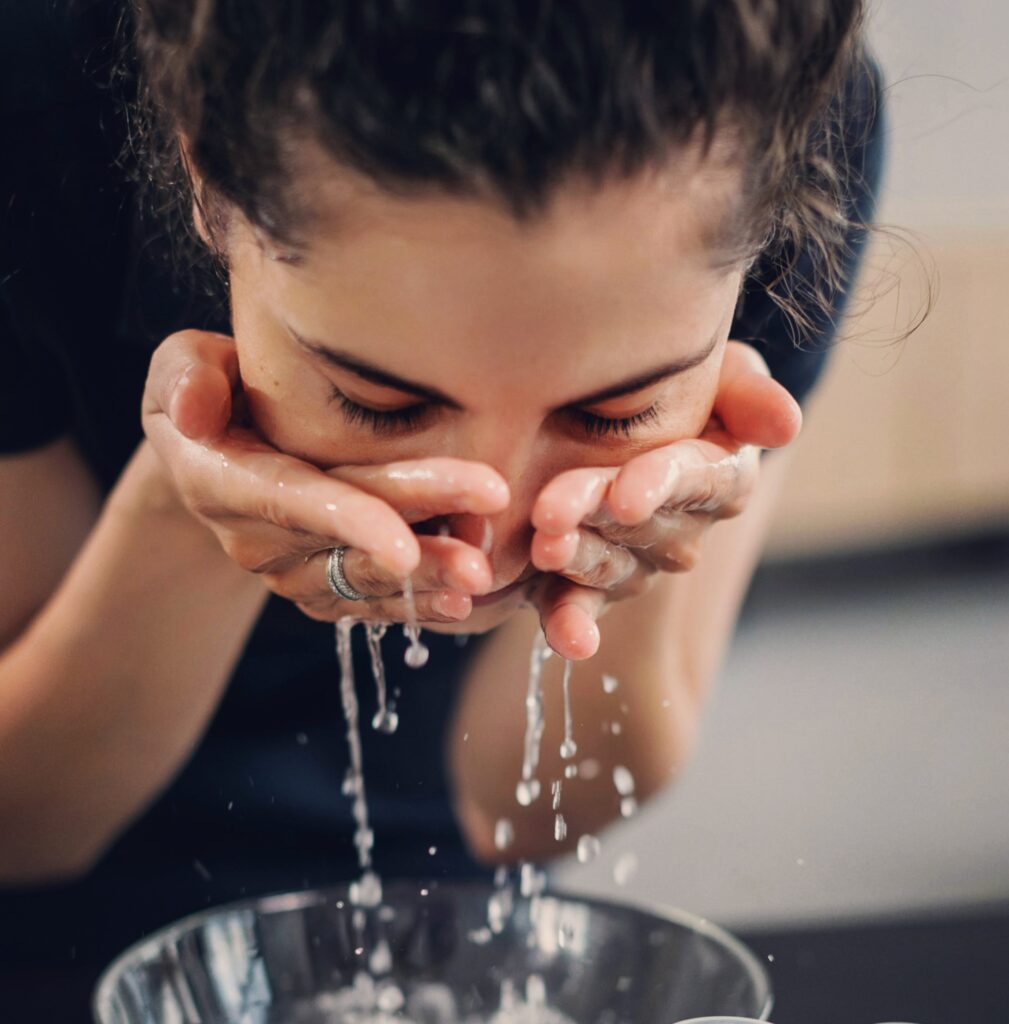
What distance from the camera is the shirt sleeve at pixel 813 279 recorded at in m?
0.78

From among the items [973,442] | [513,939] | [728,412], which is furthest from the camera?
[973,442]

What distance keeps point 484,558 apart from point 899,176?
2221 mm

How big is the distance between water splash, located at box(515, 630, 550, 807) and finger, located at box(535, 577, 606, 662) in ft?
0.72

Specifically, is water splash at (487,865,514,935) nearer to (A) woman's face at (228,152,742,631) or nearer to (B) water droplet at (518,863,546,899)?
(B) water droplet at (518,863,546,899)

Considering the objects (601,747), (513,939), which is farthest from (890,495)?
(513,939)

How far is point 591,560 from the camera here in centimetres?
67

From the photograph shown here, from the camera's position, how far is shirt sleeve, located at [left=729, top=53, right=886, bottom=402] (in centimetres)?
78

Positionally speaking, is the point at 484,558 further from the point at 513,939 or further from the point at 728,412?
the point at 513,939

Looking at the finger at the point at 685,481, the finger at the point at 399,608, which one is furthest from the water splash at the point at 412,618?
the finger at the point at 685,481

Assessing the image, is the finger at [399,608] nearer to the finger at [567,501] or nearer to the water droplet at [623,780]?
the finger at [567,501]

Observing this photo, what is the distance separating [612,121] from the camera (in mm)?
498

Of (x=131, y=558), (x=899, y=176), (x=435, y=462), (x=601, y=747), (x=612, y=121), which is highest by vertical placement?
(x=612, y=121)

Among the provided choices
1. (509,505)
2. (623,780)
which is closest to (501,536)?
(509,505)

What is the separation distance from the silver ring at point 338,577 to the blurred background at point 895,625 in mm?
1125
